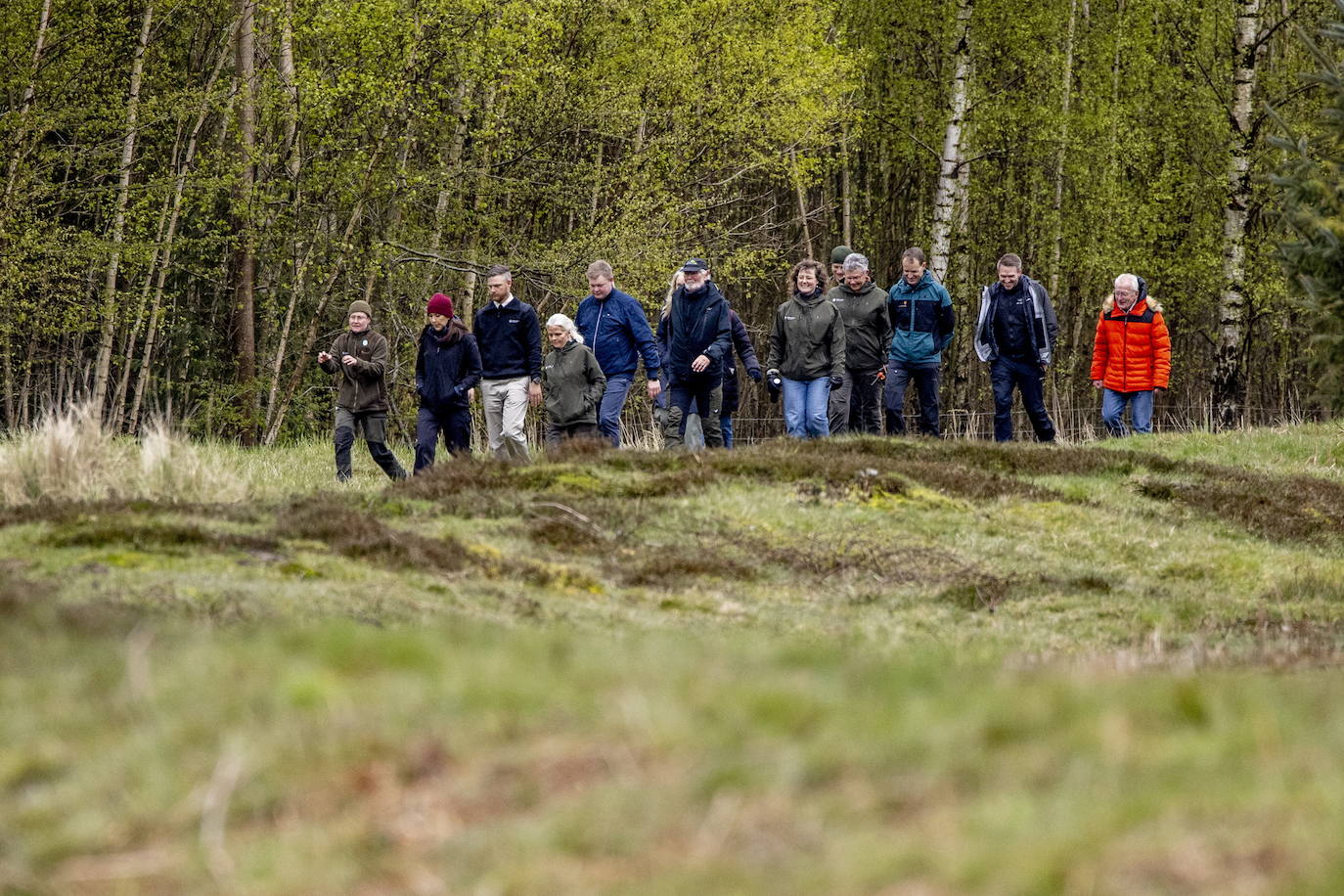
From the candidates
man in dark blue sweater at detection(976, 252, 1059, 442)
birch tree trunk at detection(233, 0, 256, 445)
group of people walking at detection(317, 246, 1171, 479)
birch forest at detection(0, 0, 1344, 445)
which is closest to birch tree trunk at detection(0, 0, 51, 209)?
birch forest at detection(0, 0, 1344, 445)

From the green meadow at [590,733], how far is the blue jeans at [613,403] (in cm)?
698

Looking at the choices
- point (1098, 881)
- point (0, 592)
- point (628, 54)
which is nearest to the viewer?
point (1098, 881)

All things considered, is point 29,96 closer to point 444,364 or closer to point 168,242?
point 168,242

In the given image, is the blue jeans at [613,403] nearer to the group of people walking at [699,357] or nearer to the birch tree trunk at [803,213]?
the group of people walking at [699,357]

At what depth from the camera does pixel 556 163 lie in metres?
27.8

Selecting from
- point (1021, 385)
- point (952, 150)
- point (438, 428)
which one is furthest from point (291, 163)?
point (1021, 385)

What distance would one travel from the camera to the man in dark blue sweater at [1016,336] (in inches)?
764

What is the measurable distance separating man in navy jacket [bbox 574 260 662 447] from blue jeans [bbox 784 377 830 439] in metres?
1.81

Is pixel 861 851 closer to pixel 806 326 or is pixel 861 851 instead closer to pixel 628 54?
pixel 806 326

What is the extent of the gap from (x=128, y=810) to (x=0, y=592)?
3115 mm

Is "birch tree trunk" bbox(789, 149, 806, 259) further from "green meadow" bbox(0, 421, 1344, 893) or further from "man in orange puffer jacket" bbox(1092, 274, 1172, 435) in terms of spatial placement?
"green meadow" bbox(0, 421, 1344, 893)

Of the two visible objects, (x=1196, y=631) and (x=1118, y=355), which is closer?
(x=1196, y=631)

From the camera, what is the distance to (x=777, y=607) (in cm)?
1056

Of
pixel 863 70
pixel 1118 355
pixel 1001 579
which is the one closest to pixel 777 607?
pixel 1001 579
